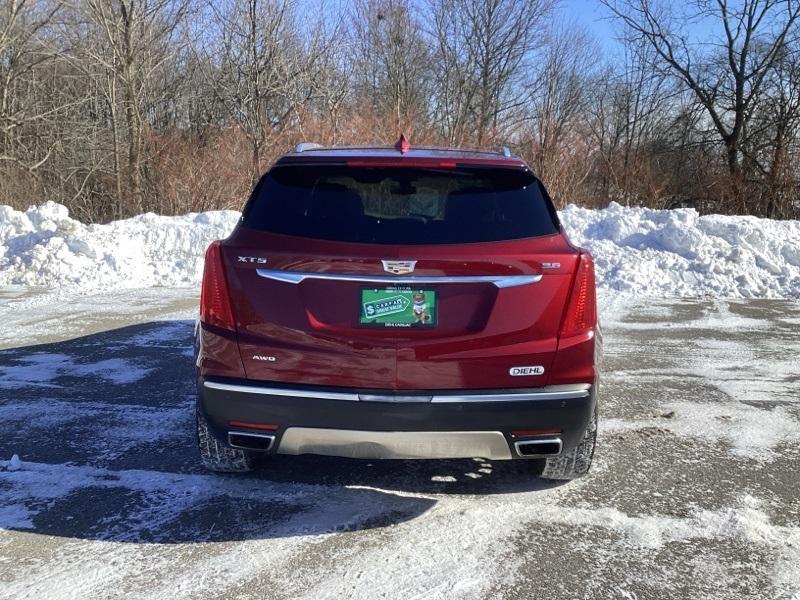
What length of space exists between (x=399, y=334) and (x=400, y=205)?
68 cm

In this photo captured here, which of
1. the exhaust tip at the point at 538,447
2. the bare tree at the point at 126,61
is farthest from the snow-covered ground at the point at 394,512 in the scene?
the bare tree at the point at 126,61

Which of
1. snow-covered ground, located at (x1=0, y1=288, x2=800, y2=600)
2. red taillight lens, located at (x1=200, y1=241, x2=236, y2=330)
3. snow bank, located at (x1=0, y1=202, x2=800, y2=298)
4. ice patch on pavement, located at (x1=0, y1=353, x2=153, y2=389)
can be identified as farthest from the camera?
snow bank, located at (x1=0, y1=202, x2=800, y2=298)

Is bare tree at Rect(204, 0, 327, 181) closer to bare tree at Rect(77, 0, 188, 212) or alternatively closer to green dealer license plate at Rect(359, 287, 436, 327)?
bare tree at Rect(77, 0, 188, 212)

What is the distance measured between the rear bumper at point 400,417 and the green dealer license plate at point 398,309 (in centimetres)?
32

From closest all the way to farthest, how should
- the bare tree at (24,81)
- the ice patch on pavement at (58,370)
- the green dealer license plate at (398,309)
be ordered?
the green dealer license plate at (398,309) < the ice patch on pavement at (58,370) < the bare tree at (24,81)

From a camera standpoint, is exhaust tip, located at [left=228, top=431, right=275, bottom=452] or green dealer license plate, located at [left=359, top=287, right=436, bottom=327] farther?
exhaust tip, located at [left=228, top=431, right=275, bottom=452]

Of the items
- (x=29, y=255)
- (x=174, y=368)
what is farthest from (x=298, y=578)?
(x=29, y=255)

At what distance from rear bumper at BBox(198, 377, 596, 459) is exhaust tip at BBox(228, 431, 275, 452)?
0.02 metres

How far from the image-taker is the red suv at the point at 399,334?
2.90 m

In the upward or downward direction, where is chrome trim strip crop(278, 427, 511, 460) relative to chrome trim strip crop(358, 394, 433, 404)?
downward

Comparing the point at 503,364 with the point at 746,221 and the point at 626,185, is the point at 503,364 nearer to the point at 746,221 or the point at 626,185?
the point at 746,221

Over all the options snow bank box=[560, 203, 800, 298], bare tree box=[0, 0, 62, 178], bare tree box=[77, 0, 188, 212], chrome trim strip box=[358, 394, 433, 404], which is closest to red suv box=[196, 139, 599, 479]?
chrome trim strip box=[358, 394, 433, 404]

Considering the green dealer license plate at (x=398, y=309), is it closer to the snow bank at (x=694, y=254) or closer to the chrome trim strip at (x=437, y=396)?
the chrome trim strip at (x=437, y=396)

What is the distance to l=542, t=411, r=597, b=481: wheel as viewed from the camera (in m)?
3.43
